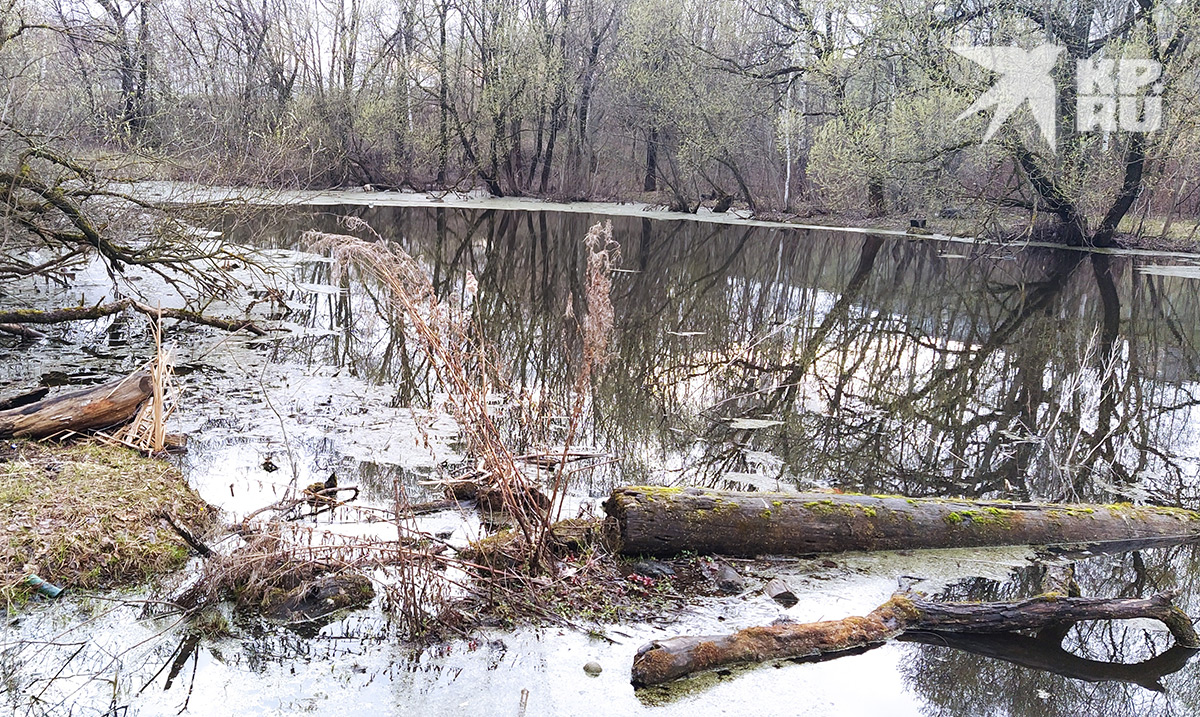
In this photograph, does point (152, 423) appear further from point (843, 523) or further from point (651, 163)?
point (651, 163)

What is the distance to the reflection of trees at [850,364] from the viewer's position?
6582 millimetres

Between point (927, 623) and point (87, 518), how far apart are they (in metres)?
3.97

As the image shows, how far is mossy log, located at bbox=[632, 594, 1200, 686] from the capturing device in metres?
3.70

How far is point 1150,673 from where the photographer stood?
3.89 metres

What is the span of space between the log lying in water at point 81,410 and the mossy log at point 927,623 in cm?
412

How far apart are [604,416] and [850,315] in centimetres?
643

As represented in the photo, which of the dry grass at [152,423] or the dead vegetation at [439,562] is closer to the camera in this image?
the dead vegetation at [439,562]

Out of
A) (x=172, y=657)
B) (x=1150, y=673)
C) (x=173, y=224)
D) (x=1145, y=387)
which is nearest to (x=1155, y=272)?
(x=1145, y=387)

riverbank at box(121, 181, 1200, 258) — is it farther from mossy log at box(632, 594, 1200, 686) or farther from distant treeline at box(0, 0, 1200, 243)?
mossy log at box(632, 594, 1200, 686)

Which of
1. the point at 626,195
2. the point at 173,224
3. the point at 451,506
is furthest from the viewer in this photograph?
the point at 626,195

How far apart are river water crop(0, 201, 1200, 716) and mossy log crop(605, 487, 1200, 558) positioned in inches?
5.9

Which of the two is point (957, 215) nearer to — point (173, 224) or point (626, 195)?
point (626, 195)

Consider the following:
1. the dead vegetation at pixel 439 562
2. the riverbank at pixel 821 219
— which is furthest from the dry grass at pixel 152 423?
the riverbank at pixel 821 219

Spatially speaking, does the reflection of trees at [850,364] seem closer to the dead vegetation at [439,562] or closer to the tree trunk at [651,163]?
the dead vegetation at [439,562]
